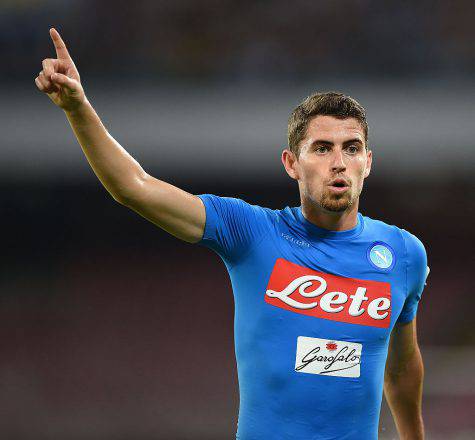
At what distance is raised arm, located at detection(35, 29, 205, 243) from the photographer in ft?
7.57

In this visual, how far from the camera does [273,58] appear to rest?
403 inches

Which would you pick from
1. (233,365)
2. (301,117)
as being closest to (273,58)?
(233,365)

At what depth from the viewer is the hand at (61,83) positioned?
228cm

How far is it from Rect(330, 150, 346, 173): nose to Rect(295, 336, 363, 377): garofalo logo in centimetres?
54

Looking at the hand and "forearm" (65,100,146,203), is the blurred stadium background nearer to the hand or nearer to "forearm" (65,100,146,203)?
"forearm" (65,100,146,203)

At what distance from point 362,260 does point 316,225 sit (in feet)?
0.63

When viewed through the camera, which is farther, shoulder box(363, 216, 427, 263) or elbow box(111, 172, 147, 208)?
shoulder box(363, 216, 427, 263)

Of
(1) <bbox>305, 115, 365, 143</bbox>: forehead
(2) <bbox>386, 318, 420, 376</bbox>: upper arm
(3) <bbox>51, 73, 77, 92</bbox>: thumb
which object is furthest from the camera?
(2) <bbox>386, 318, 420, 376</bbox>: upper arm

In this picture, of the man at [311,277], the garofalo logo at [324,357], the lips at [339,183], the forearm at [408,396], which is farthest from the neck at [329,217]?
the forearm at [408,396]

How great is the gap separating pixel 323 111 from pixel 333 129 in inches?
3.0

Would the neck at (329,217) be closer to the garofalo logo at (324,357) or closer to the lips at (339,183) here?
the lips at (339,183)

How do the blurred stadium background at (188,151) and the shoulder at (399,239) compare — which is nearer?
the shoulder at (399,239)

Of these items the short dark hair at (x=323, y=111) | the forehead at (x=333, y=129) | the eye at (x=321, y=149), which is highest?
the short dark hair at (x=323, y=111)

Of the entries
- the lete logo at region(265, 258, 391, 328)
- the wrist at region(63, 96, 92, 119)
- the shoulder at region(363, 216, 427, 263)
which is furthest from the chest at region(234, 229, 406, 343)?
the wrist at region(63, 96, 92, 119)
